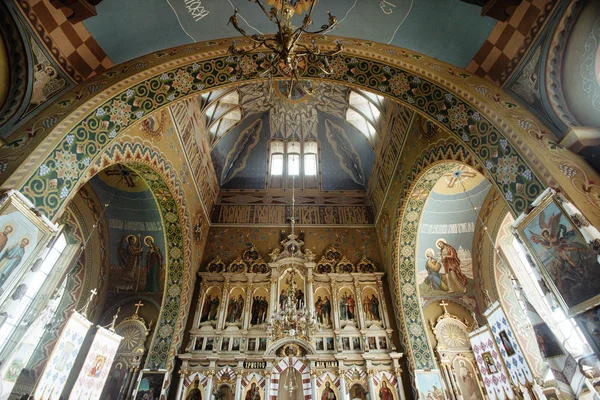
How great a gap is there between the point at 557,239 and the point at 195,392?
367 inches

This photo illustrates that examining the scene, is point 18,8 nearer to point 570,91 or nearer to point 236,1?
point 236,1

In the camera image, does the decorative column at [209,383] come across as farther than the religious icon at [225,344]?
No

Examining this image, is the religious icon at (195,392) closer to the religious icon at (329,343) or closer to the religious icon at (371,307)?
the religious icon at (329,343)

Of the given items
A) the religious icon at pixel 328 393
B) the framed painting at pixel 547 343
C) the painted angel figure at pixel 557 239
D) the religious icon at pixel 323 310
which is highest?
the religious icon at pixel 323 310

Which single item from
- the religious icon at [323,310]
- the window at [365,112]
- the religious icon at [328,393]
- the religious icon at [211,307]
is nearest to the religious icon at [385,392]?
the religious icon at [328,393]

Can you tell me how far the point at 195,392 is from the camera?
28.6ft

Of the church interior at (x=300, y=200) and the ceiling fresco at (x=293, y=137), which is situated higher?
the ceiling fresco at (x=293, y=137)

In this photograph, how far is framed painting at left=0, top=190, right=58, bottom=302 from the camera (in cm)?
382

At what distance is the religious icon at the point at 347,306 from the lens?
33.6ft

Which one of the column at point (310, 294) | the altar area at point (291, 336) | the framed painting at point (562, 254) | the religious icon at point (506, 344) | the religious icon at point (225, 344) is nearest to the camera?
the framed painting at point (562, 254)

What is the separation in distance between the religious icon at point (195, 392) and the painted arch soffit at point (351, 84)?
6721 millimetres

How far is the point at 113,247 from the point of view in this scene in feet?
34.4

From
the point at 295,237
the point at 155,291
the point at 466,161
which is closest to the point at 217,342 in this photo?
the point at 155,291

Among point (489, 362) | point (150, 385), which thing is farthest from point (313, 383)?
point (489, 362)
